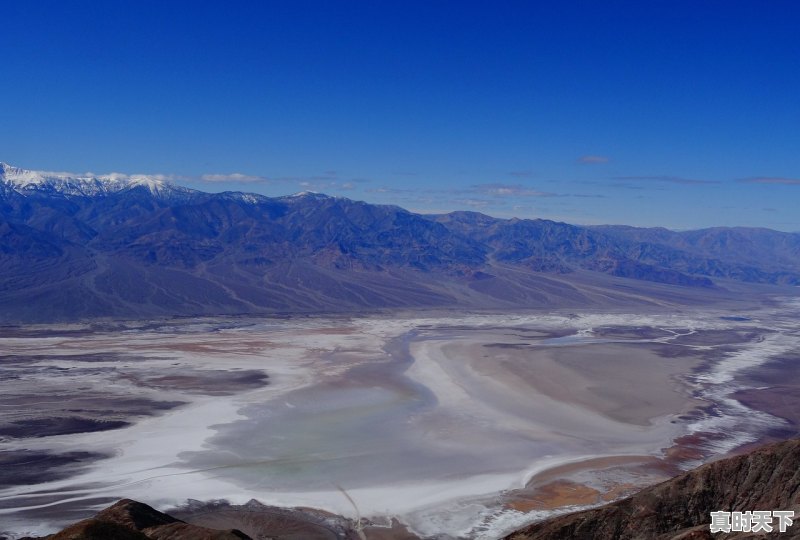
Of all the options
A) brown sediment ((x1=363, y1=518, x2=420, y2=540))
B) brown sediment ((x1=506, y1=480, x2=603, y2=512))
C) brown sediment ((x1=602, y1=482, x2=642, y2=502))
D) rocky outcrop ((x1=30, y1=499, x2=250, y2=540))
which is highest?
rocky outcrop ((x1=30, y1=499, x2=250, y2=540))

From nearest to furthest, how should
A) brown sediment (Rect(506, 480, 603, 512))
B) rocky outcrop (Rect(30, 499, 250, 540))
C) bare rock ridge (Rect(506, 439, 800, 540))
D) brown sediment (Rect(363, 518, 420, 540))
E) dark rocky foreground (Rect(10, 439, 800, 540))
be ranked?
rocky outcrop (Rect(30, 499, 250, 540)), dark rocky foreground (Rect(10, 439, 800, 540)), bare rock ridge (Rect(506, 439, 800, 540)), brown sediment (Rect(363, 518, 420, 540)), brown sediment (Rect(506, 480, 603, 512))

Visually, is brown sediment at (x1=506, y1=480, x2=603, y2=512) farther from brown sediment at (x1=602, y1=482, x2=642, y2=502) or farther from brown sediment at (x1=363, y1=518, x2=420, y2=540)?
brown sediment at (x1=363, y1=518, x2=420, y2=540)

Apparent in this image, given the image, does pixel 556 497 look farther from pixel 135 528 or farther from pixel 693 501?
pixel 135 528

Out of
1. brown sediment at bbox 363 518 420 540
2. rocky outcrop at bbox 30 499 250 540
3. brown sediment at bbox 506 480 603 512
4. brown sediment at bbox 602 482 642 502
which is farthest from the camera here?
brown sediment at bbox 602 482 642 502

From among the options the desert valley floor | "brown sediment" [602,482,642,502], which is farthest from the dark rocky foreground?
"brown sediment" [602,482,642,502]

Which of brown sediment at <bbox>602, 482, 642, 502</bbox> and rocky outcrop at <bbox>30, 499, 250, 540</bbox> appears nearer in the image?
rocky outcrop at <bbox>30, 499, 250, 540</bbox>

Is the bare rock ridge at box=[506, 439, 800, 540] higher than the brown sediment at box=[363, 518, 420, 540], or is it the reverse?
the bare rock ridge at box=[506, 439, 800, 540]

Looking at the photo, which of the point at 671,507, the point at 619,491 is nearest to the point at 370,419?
the point at 619,491
